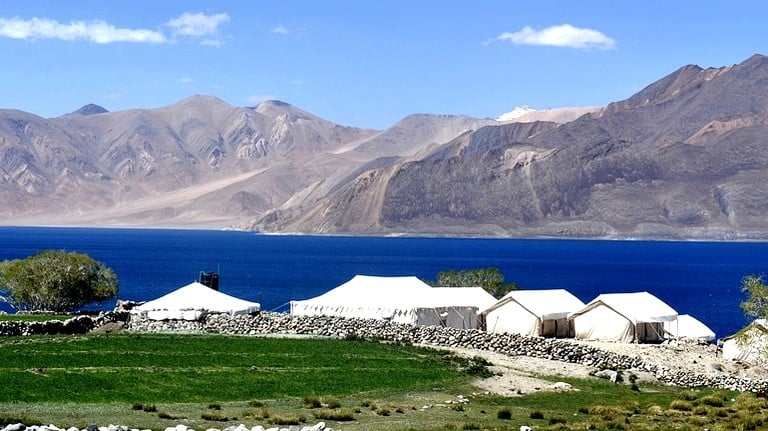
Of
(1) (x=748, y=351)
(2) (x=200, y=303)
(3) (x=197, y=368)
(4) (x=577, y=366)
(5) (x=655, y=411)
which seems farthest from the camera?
(2) (x=200, y=303)

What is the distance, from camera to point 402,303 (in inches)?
1945

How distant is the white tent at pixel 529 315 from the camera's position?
161 feet

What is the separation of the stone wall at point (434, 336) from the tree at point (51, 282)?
11982 mm

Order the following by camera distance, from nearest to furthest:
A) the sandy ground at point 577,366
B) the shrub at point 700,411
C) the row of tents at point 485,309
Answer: the shrub at point 700,411, the sandy ground at point 577,366, the row of tents at point 485,309

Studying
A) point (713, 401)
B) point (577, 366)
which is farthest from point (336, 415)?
point (577, 366)

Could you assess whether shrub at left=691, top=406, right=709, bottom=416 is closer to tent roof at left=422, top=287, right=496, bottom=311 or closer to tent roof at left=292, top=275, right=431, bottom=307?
tent roof at left=422, top=287, right=496, bottom=311

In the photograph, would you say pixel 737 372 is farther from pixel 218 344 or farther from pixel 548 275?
pixel 548 275

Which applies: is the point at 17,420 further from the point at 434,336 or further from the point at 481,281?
the point at 481,281

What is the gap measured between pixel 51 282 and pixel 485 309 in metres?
22.0

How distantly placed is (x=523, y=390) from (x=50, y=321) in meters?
17.6

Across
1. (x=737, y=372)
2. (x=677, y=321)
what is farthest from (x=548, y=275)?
(x=737, y=372)

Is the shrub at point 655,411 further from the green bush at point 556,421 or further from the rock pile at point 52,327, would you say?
the rock pile at point 52,327

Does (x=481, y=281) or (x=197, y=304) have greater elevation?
(x=481, y=281)

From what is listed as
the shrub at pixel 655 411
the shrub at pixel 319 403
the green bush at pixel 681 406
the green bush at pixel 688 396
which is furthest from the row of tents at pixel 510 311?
the shrub at pixel 319 403
